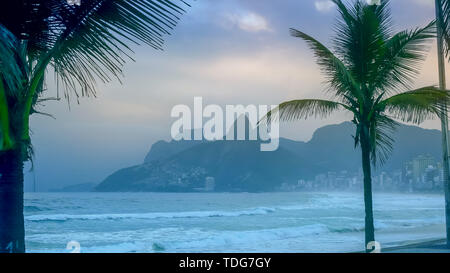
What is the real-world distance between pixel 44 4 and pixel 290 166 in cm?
6901

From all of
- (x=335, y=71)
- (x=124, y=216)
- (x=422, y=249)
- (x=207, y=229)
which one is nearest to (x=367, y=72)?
(x=335, y=71)

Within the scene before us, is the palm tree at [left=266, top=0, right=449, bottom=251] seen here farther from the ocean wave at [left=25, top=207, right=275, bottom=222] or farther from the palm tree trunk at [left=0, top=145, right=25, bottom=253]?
the ocean wave at [left=25, top=207, right=275, bottom=222]

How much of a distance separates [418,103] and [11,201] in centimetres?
589

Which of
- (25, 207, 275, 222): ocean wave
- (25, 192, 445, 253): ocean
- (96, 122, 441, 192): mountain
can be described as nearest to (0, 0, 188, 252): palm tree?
(25, 192, 445, 253): ocean

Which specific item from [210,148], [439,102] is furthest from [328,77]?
[210,148]

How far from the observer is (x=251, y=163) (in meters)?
70.8

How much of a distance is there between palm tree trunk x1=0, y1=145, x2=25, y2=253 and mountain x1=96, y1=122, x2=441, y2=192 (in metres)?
59.2

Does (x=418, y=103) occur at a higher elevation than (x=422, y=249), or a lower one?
higher

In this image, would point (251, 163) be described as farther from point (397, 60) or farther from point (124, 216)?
point (397, 60)

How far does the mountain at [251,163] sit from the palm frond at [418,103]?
2140 inches

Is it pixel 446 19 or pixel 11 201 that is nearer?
pixel 11 201

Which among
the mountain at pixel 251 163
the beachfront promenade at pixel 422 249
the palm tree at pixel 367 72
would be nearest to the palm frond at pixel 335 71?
the palm tree at pixel 367 72

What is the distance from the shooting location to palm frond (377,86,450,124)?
7000 mm

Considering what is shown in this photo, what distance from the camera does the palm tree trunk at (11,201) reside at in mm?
2998
